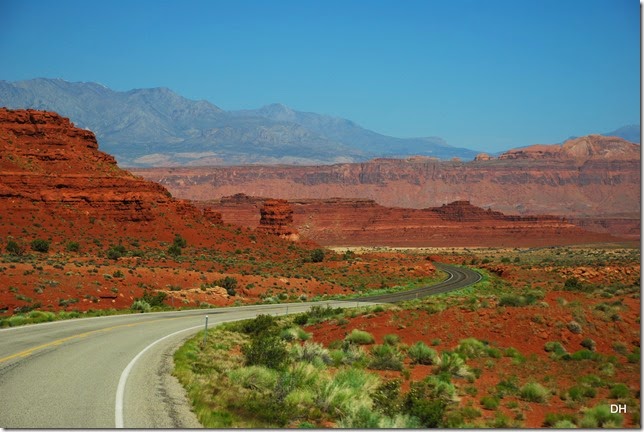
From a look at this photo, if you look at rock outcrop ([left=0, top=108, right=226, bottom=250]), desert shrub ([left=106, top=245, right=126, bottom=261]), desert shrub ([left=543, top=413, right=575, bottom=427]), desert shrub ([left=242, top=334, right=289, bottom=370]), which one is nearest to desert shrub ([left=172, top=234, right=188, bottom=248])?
rock outcrop ([left=0, top=108, right=226, bottom=250])

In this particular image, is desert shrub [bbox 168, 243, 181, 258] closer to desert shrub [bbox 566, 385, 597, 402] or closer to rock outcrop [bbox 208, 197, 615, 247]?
desert shrub [bbox 566, 385, 597, 402]

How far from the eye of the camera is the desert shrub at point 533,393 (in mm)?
17391

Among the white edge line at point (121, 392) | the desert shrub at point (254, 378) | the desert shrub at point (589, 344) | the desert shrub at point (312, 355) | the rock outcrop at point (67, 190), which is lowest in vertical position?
the desert shrub at point (589, 344)

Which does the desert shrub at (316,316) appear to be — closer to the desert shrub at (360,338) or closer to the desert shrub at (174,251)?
the desert shrub at (360,338)

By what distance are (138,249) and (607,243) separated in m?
122

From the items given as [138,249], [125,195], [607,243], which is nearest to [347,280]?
[138,249]

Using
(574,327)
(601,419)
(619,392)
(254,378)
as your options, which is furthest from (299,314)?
(601,419)

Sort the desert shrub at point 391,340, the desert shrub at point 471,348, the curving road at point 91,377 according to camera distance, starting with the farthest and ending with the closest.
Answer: the desert shrub at point 391,340 < the desert shrub at point 471,348 < the curving road at point 91,377

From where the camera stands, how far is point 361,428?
41.5 ft

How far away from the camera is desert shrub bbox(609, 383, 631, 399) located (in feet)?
58.0

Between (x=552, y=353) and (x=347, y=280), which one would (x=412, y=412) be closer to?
(x=552, y=353)

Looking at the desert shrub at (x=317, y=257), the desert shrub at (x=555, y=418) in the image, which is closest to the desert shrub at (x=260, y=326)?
the desert shrub at (x=555, y=418)

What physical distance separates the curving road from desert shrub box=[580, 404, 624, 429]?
7813mm

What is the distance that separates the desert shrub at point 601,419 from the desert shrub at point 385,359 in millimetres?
7068
